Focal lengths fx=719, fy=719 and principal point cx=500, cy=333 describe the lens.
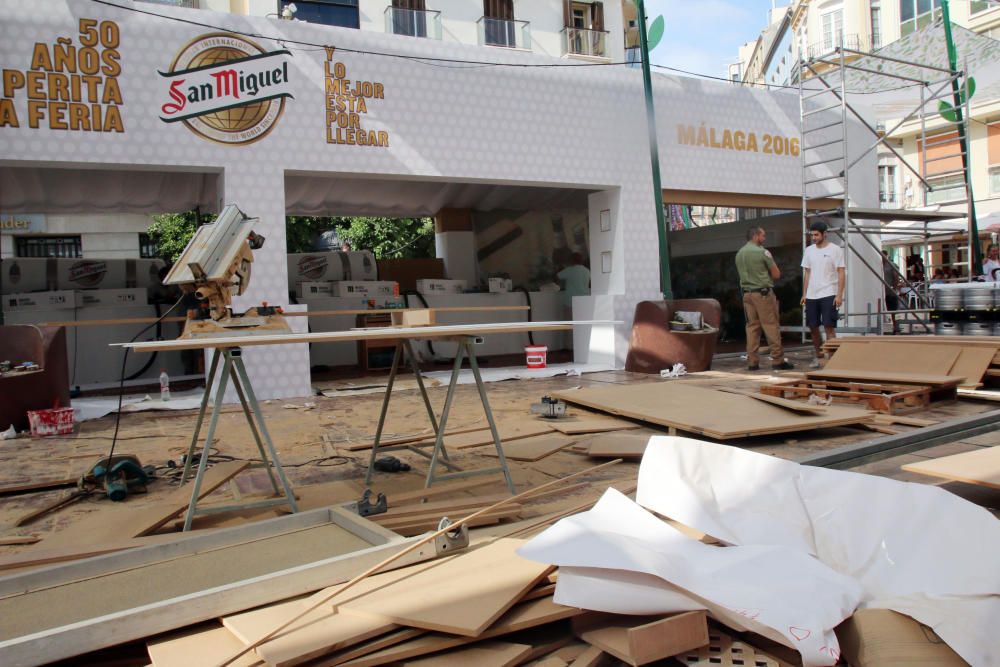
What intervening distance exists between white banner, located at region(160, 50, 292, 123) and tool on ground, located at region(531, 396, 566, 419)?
474cm

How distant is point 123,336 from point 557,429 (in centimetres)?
736

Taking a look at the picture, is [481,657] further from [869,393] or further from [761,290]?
[761,290]

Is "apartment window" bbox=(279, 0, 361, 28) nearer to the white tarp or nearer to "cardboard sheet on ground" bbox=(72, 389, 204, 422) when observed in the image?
"cardboard sheet on ground" bbox=(72, 389, 204, 422)

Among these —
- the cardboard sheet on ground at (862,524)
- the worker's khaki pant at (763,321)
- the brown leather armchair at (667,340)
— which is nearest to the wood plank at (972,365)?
the worker's khaki pant at (763,321)

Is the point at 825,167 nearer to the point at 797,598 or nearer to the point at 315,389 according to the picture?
the point at 315,389

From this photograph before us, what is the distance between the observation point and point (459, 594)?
6.97 feet

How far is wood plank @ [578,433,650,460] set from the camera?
456 cm

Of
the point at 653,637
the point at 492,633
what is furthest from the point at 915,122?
the point at 492,633

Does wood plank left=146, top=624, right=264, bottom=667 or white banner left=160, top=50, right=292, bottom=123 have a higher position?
white banner left=160, top=50, right=292, bottom=123

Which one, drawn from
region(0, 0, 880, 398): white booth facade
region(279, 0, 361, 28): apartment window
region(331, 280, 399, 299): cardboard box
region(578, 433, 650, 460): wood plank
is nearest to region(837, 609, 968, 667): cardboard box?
region(578, 433, 650, 460): wood plank

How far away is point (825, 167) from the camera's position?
12.5 m

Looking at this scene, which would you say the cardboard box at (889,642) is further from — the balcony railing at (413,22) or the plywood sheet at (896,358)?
the balcony railing at (413,22)

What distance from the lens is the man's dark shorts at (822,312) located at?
8.77 meters

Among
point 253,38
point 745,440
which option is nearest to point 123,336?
point 253,38
